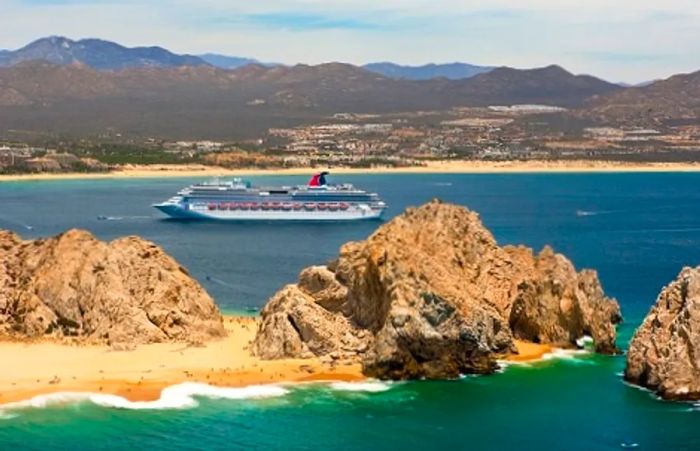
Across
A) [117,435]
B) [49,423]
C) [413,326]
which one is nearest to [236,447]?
[117,435]

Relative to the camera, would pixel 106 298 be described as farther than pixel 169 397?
Yes

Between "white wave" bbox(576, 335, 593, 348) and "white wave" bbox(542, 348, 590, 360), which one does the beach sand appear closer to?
"white wave" bbox(542, 348, 590, 360)


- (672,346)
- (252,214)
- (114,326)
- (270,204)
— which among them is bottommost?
(252,214)

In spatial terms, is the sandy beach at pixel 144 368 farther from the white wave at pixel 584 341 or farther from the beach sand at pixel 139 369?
the white wave at pixel 584 341

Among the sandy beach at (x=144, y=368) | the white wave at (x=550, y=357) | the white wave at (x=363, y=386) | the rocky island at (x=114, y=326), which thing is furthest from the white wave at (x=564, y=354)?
the rocky island at (x=114, y=326)

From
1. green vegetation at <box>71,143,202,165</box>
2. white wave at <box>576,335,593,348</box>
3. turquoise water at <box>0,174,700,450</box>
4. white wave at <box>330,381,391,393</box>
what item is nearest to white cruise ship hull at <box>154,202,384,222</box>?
turquoise water at <box>0,174,700,450</box>

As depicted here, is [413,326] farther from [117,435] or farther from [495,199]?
[495,199]

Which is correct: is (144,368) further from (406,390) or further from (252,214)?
(252,214)

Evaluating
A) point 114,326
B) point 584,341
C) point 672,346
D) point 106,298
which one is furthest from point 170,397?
point 584,341
